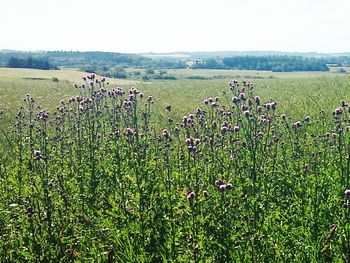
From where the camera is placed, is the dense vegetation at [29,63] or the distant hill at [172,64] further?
the distant hill at [172,64]

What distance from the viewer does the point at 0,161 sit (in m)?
7.80

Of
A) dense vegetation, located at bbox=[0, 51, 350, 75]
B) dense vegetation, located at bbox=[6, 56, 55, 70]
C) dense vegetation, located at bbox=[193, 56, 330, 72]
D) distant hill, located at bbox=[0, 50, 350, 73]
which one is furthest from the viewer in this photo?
dense vegetation, located at bbox=[193, 56, 330, 72]

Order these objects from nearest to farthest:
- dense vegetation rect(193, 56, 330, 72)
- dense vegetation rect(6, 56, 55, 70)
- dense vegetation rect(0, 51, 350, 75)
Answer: dense vegetation rect(6, 56, 55, 70), dense vegetation rect(0, 51, 350, 75), dense vegetation rect(193, 56, 330, 72)

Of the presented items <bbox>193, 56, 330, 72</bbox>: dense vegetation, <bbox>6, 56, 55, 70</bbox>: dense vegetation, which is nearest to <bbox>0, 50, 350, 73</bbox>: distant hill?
<bbox>193, 56, 330, 72</bbox>: dense vegetation

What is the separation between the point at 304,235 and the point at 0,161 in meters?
5.59

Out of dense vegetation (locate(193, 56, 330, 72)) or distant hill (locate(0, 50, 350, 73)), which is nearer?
distant hill (locate(0, 50, 350, 73))

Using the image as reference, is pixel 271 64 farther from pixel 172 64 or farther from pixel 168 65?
pixel 172 64

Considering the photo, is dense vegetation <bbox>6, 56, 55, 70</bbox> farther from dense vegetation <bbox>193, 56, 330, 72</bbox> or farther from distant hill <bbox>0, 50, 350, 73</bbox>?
dense vegetation <bbox>193, 56, 330, 72</bbox>

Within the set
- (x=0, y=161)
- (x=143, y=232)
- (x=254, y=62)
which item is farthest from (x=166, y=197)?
(x=254, y=62)

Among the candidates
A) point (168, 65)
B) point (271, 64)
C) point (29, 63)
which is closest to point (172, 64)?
point (168, 65)

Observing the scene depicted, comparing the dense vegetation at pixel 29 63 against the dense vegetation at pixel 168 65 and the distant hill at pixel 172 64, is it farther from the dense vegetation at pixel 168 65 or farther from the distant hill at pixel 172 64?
the distant hill at pixel 172 64

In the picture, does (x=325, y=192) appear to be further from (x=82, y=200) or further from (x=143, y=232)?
(x=82, y=200)

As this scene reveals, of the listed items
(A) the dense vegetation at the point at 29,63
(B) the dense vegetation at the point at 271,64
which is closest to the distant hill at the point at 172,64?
(B) the dense vegetation at the point at 271,64

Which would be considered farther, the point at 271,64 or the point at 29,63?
the point at 271,64
